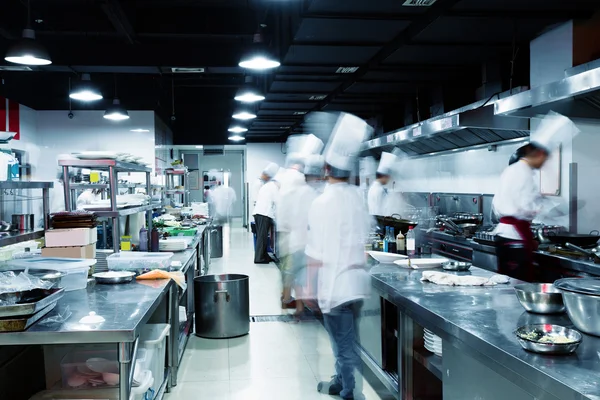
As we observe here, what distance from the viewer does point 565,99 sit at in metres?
3.57

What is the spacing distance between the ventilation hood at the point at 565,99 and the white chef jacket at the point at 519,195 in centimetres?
53

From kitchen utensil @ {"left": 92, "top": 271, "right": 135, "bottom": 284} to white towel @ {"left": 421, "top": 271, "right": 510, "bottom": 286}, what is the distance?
73.7 inches

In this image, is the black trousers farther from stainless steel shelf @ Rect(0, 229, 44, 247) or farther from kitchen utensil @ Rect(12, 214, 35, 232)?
stainless steel shelf @ Rect(0, 229, 44, 247)

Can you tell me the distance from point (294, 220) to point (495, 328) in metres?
3.52

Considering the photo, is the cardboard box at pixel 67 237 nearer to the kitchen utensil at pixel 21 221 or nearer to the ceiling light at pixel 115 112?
the kitchen utensil at pixel 21 221

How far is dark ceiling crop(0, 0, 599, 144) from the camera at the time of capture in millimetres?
4719

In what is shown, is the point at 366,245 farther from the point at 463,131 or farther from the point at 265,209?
the point at 265,209

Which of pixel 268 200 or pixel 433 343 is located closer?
pixel 433 343

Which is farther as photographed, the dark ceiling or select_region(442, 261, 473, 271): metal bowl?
the dark ceiling

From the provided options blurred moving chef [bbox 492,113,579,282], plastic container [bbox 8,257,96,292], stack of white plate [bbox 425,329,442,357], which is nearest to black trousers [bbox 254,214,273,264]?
blurred moving chef [bbox 492,113,579,282]

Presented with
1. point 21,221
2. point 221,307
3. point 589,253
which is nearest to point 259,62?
point 221,307

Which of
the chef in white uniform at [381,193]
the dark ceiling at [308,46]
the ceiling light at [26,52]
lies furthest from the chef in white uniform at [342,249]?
the chef in white uniform at [381,193]

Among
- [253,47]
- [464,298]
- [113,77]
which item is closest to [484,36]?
[253,47]

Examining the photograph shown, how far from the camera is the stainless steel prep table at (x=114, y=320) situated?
222 centimetres
